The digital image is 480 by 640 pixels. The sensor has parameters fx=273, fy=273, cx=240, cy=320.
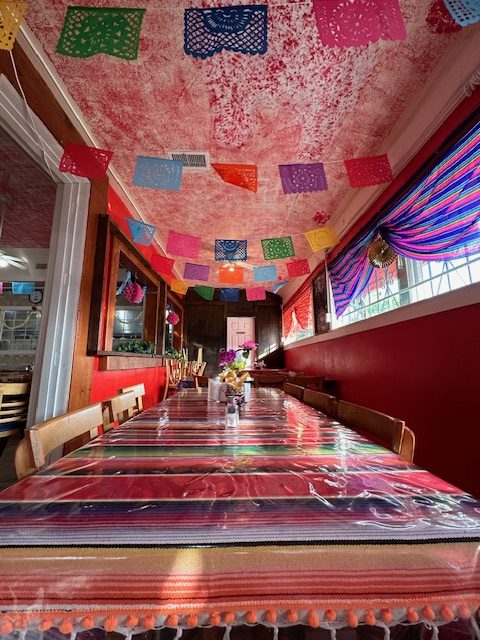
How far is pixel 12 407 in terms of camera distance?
6.38 feet

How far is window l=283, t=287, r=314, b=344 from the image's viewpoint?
498 cm

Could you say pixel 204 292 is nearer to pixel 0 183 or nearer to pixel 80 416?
pixel 0 183

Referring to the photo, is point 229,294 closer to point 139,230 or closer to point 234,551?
point 139,230

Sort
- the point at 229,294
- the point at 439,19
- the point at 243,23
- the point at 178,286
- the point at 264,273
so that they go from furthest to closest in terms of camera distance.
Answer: the point at 229,294
the point at 178,286
the point at 264,273
the point at 439,19
the point at 243,23

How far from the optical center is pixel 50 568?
37 centimetres

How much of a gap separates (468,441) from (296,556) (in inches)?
64.9

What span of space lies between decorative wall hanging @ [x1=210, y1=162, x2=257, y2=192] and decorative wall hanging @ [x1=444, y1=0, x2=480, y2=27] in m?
1.28

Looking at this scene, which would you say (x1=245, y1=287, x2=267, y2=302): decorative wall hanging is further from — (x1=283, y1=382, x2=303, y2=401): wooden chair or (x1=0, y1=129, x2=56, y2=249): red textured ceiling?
(x1=0, y1=129, x2=56, y2=249): red textured ceiling

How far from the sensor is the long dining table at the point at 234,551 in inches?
14.1

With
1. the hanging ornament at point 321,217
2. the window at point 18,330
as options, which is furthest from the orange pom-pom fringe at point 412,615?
the window at point 18,330

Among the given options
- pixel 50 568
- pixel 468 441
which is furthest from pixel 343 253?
pixel 50 568

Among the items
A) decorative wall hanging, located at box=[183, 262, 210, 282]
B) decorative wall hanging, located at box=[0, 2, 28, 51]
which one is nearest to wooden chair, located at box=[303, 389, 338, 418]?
decorative wall hanging, located at box=[0, 2, 28, 51]

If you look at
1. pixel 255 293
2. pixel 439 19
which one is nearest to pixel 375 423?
pixel 439 19

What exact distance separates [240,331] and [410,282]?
203 inches
